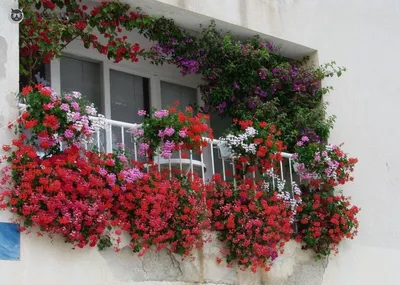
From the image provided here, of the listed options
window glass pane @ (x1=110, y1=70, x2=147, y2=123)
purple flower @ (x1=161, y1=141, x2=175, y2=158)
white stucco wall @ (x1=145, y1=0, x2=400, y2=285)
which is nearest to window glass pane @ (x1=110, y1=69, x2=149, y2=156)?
window glass pane @ (x1=110, y1=70, x2=147, y2=123)

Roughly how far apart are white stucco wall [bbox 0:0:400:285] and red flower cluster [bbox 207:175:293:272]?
196 mm

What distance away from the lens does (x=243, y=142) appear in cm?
796

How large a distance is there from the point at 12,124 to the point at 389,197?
458 cm

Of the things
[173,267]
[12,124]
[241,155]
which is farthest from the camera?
[241,155]

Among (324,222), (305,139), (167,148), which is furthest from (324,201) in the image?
(167,148)

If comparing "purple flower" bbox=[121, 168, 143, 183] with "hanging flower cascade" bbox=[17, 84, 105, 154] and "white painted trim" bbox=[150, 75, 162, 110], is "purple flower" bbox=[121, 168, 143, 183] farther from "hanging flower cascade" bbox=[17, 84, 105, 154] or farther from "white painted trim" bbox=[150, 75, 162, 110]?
"white painted trim" bbox=[150, 75, 162, 110]

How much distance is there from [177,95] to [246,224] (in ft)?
7.47

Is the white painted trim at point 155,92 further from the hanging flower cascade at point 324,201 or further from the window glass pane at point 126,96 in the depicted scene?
the hanging flower cascade at point 324,201

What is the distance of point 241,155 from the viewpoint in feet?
26.2

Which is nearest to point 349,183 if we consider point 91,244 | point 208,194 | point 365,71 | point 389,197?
point 389,197

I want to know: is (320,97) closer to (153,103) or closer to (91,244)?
(153,103)

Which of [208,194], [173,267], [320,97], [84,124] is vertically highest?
[320,97]

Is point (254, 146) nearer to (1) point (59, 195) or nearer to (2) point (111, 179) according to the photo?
(2) point (111, 179)

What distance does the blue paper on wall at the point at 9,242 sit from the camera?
6281 millimetres
